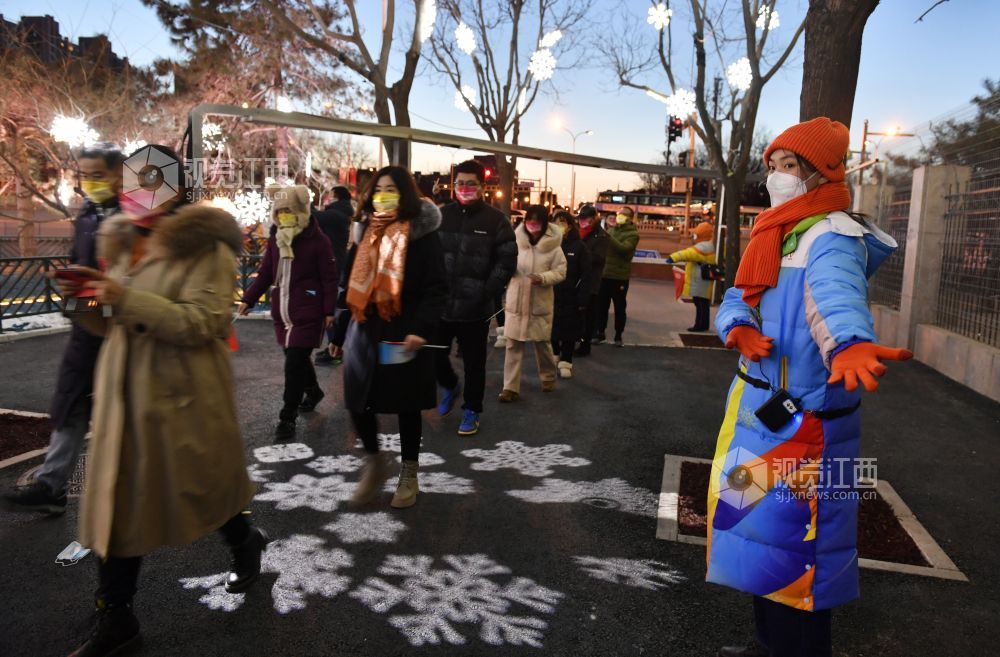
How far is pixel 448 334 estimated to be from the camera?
236 inches

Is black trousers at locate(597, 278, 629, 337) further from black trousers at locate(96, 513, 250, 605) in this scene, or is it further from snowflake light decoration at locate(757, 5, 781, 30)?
black trousers at locate(96, 513, 250, 605)

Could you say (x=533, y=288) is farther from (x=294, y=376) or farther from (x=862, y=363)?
(x=862, y=363)

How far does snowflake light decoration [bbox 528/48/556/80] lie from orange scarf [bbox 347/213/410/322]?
17087 millimetres

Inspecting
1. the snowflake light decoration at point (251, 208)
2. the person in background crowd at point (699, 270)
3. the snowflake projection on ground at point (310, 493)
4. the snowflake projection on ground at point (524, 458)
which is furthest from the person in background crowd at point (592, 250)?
the snowflake light decoration at point (251, 208)

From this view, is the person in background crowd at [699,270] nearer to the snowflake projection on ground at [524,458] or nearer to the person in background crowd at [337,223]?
the person in background crowd at [337,223]

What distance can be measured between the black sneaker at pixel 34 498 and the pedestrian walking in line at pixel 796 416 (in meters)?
3.44

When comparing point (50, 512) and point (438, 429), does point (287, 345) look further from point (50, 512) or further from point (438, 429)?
point (50, 512)

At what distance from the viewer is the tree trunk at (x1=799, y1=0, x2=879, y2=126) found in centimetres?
491

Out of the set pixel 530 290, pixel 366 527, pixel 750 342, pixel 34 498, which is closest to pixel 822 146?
pixel 750 342

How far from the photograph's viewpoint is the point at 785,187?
2.45 metres

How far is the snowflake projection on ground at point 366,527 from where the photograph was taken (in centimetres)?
391

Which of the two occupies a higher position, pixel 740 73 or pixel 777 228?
pixel 740 73

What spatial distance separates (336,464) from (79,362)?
2.00m

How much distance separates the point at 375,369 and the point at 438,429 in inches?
86.8
